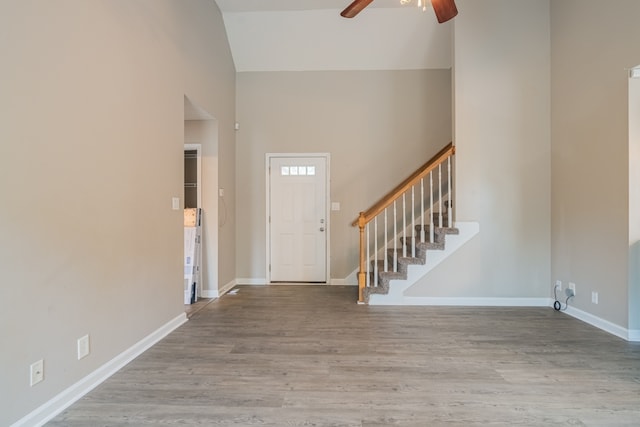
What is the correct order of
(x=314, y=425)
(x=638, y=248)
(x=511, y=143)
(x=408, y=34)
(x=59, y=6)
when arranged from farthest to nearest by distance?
1. (x=408, y=34)
2. (x=511, y=143)
3. (x=638, y=248)
4. (x=59, y=6)
5. (x=314, y=425)

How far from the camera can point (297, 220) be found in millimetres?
4785

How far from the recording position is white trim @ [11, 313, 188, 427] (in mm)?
1604

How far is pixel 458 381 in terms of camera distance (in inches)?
79.4

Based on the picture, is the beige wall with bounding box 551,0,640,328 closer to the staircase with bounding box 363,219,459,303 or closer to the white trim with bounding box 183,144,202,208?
the staircase with bounding box 363,219,459,303

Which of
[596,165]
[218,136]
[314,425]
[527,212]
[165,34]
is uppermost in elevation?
[165,34]

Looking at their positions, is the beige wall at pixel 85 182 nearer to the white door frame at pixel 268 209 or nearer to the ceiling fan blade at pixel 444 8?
the white door frame at pixel 268 209

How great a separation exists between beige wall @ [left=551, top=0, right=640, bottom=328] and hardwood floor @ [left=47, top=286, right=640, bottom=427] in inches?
21.9

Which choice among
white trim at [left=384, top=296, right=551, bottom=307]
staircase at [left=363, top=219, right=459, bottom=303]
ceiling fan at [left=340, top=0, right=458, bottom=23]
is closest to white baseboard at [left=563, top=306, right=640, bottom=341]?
white trim at [left=384, top=296, right=551, bottom=307]

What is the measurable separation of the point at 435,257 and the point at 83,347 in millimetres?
3305

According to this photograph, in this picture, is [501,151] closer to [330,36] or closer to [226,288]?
[330,36]

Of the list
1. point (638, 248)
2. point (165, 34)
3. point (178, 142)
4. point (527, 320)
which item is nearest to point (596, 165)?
point (638, 248)

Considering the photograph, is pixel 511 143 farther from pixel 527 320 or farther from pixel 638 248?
pixel 527 320

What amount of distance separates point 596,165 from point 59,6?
4.29 m

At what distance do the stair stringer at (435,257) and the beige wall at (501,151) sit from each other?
7cm
